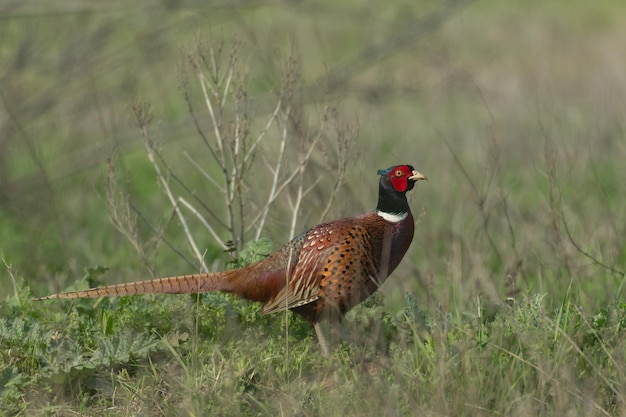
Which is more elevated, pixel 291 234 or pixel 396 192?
pixel 396 192

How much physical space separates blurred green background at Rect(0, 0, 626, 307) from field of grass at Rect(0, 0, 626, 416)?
0.03 m

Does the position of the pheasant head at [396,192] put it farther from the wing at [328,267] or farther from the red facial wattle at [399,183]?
the wing at [328,267]

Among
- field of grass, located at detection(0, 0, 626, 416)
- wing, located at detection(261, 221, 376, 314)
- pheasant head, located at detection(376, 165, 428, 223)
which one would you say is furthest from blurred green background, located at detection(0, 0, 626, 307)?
wing, located at detection(261, 221, 376, 314)

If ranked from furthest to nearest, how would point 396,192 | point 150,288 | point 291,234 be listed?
point 291,234
point 396,192
point 150,288

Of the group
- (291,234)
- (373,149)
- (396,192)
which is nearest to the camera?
(396,192)

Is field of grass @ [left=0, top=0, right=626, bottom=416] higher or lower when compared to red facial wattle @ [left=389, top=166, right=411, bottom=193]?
lower

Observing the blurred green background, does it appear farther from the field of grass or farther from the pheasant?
the pheasant

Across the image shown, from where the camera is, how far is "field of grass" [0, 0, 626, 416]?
3.95 meters

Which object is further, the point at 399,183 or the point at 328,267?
the point at 399,183

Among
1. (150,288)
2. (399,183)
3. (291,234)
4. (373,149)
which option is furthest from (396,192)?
(373,149)

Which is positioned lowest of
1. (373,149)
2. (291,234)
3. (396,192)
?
(373,149)

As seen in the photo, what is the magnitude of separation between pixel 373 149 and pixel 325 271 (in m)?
4.41

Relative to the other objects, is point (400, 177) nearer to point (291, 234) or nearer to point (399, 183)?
point (399, 183)

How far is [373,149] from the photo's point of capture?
8.77 metres
